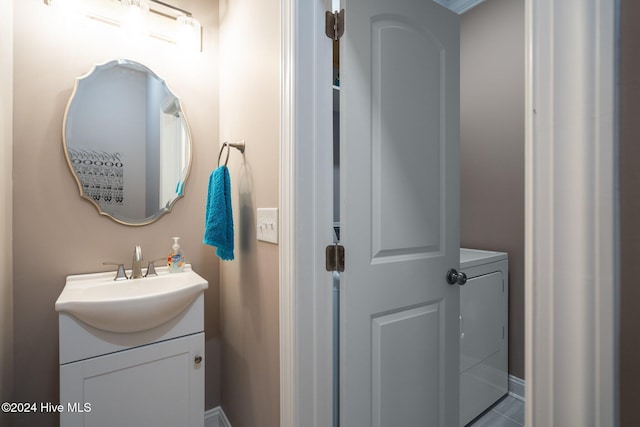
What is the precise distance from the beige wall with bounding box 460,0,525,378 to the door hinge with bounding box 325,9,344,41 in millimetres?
1519

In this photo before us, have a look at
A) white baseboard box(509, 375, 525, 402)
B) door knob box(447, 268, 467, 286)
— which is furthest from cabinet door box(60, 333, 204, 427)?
white baseboard box(509, 375, 525, 402)

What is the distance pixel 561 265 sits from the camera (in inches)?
15.1

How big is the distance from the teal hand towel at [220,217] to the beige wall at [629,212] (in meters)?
1.22

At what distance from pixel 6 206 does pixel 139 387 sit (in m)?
0.87

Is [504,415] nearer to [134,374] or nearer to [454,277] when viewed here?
[454,277]

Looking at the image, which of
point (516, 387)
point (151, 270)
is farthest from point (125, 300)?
point (516, 387)

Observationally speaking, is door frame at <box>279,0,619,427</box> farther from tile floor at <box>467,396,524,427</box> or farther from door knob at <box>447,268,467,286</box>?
tile floor at <box>467,396,524,427</box>

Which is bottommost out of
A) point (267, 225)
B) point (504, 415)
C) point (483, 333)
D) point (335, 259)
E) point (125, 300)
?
point (504, 415)

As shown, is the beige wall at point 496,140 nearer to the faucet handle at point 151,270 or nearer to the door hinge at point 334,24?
the door hinge at point 334,24

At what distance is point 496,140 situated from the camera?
2.05m

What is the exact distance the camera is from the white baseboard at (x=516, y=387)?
6.12 feet

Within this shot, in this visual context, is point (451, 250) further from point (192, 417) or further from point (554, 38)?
point (192, 417)

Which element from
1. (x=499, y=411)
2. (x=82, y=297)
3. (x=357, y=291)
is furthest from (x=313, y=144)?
(x=499, y=411)

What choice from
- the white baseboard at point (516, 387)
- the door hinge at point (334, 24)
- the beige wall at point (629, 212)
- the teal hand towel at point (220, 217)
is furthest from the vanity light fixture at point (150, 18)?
the white baseboard at point (516, 387)
